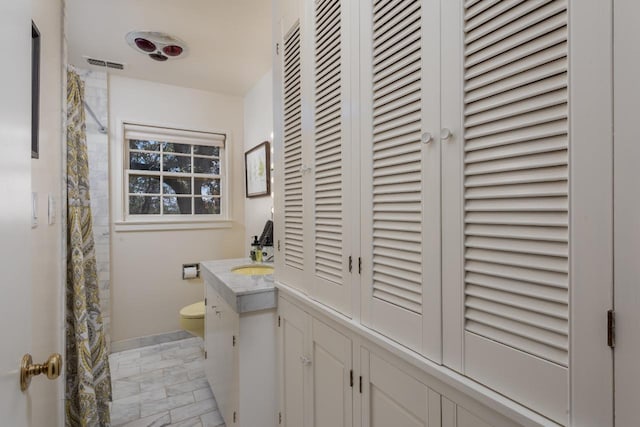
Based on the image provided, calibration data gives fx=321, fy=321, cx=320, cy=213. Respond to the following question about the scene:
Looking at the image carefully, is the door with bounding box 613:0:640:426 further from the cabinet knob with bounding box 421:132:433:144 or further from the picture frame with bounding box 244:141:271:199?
the picture frame with bounding box 244:141:271:199

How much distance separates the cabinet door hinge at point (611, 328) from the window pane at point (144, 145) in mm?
3615

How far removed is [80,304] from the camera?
1734mm

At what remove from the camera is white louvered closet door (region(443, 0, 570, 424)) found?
23.5 inches

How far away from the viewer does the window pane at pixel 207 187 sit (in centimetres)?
352

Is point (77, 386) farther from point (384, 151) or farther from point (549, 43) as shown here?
point (549, 43)

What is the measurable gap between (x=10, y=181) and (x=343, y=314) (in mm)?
1002

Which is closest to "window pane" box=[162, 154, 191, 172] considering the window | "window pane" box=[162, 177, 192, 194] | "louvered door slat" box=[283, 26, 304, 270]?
the window

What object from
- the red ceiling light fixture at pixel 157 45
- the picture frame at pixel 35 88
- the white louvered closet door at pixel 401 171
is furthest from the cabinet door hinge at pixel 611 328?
the red ceiling light fixture at pixel 157 45

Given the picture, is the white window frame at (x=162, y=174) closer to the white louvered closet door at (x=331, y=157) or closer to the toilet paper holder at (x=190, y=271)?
the toilet paper holder at (x=190, y=271)

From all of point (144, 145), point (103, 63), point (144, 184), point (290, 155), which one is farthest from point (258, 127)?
point (290, 155)

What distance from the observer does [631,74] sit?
50cm

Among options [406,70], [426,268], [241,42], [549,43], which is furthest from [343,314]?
[241,42]

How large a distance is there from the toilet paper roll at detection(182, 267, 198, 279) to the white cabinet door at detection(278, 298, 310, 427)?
2.01 meters

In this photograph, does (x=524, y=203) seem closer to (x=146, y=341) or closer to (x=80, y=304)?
(x=80, y=304)
